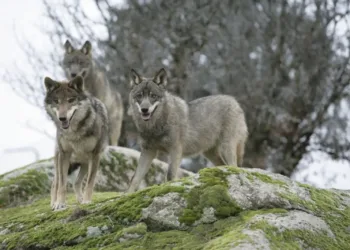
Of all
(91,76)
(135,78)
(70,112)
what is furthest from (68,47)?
(70,112)

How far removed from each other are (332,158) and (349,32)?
12.4 feet

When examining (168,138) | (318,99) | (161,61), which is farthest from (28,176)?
(318,99)

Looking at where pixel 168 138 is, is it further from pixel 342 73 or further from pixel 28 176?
pixel 342 73

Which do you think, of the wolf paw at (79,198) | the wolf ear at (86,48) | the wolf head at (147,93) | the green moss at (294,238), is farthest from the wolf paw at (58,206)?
the wolf ear at (86,48)

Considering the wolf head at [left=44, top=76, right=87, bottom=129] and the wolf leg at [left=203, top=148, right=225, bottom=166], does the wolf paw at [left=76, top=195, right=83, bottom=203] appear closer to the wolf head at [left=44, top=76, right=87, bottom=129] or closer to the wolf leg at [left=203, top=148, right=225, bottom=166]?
the wolf head at [left=44, top=76, right=87, bottom=129]

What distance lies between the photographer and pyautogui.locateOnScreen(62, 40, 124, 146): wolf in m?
14.4

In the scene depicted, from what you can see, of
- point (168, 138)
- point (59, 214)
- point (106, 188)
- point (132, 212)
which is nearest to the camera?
point (132, 212)

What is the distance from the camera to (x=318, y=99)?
19.6m

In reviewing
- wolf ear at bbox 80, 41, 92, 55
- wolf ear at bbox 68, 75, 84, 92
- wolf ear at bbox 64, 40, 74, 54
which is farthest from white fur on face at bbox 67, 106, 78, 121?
wolf ear at bbox 80, 41, 92, 55

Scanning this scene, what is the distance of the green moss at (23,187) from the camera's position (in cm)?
970

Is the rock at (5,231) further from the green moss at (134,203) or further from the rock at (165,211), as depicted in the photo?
the rock at (165,211)

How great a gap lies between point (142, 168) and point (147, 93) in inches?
40.9

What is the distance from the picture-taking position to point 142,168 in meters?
8.59

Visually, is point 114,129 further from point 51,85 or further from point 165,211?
point 165,211
